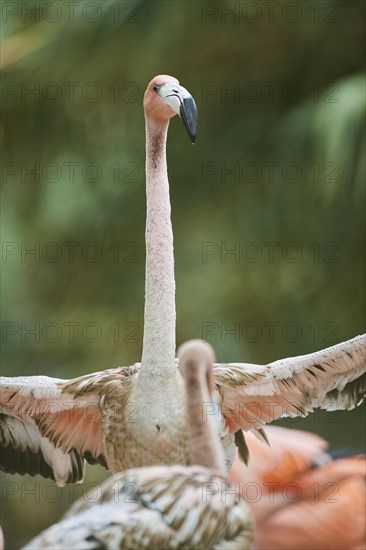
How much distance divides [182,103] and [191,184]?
2696mm

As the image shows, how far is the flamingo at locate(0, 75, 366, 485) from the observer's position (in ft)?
11.2

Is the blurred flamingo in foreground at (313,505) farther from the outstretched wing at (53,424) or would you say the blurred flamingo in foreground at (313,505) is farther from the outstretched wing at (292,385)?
the outstretched wing at (53,424)

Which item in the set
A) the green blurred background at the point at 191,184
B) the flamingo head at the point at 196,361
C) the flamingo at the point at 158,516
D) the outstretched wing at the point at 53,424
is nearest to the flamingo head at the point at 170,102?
the flamingo head at the point at 196,361

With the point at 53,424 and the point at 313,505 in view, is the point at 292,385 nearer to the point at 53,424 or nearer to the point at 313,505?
the point at 313,505

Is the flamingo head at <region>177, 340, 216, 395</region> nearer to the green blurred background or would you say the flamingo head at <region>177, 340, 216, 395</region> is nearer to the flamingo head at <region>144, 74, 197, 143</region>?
the flamingo head at <region>144, 74, 197, 143</region>

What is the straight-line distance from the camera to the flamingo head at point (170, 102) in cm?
336

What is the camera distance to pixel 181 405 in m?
3.39

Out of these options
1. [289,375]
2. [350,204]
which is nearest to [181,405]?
[289,375]

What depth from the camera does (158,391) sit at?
341cm

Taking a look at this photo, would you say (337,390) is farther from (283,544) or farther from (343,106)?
(343,106)

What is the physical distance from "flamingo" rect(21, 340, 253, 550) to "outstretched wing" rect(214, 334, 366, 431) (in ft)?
3.46

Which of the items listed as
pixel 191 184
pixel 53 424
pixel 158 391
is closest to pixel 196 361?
pixel 158 391

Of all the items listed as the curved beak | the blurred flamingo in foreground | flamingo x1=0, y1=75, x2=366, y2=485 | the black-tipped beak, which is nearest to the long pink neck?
flamingo x1=0, y1=75, x2=366, y2=485

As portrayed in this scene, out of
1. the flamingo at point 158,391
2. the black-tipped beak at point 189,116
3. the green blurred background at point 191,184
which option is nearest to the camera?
the black-tipped beak at point 189,116
